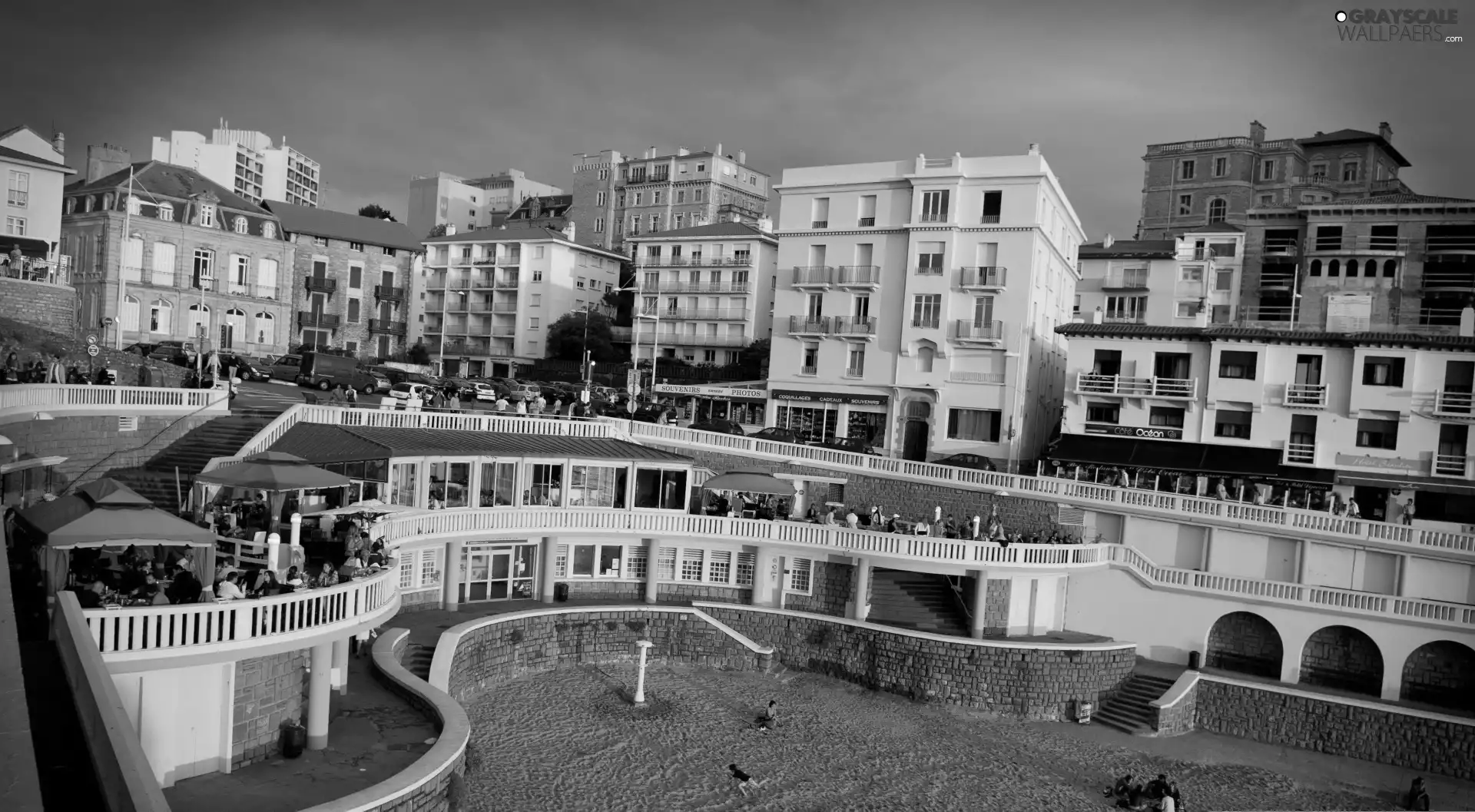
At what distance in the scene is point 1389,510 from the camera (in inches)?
1561

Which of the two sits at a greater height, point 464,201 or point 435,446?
point 464,201

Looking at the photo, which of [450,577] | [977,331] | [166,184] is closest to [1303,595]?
[977,331]

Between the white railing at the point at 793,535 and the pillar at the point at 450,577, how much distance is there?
0.96m

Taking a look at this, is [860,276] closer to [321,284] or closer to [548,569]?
[548,569]

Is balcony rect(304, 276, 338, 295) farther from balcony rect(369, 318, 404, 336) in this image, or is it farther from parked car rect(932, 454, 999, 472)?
parked car rect(932, 454, 999, 472)

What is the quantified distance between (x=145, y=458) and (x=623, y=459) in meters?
14.0

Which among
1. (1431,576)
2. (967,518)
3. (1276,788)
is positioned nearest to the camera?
(1276,788)

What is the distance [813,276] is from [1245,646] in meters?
27.5

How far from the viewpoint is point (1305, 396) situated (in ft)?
138

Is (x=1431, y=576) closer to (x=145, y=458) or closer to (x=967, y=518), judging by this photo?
(x=967, y=518)

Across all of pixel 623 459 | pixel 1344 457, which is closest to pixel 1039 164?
pixel 1344 457

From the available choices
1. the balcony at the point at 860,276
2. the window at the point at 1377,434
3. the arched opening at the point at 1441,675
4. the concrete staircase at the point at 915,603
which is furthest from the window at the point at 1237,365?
the concrete staircase at the point at 915,603

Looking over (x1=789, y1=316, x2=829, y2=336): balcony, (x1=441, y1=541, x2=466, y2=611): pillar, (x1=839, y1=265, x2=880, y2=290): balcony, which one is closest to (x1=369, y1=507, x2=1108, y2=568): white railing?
(x1=441, y1=541, x2=466, y2=611): pillar

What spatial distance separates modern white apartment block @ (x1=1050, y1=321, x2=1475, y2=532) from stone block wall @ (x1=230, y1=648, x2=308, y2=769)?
3158 cm
